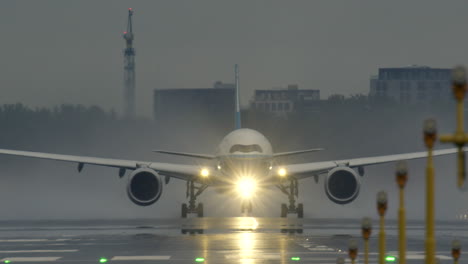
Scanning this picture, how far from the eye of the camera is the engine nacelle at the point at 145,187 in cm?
5544

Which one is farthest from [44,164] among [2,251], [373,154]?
[2,251]

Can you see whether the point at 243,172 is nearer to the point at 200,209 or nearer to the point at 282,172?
the point at 282,172

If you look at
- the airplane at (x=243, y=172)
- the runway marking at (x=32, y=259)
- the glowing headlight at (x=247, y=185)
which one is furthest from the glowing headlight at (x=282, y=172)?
the runway marking at (x=32, y=259)

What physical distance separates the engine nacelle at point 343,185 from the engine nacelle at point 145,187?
7.88 meters

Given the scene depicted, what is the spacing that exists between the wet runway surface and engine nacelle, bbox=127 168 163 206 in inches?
105

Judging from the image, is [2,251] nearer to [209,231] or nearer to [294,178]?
[209,231]

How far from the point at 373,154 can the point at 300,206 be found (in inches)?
1358

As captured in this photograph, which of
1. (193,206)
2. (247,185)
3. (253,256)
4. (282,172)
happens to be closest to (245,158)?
(247,185)

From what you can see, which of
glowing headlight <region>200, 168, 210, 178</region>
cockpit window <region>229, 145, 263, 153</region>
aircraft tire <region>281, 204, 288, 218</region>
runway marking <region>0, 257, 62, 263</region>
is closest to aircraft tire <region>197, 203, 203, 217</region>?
glowing headlight <region>200, 168, 210, 178</region>

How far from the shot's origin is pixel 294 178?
58250 mm

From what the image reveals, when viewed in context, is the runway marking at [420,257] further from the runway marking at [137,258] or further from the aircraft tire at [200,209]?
the aircraft tire at [200,209]

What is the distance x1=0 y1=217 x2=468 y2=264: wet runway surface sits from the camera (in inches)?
1249

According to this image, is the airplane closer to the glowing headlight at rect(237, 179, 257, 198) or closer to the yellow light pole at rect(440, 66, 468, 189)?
the glowing headlight at rect(237, 179, 257, 198)

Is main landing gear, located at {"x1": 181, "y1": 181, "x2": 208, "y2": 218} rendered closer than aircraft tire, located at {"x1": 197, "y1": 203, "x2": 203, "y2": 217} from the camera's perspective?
Yes
